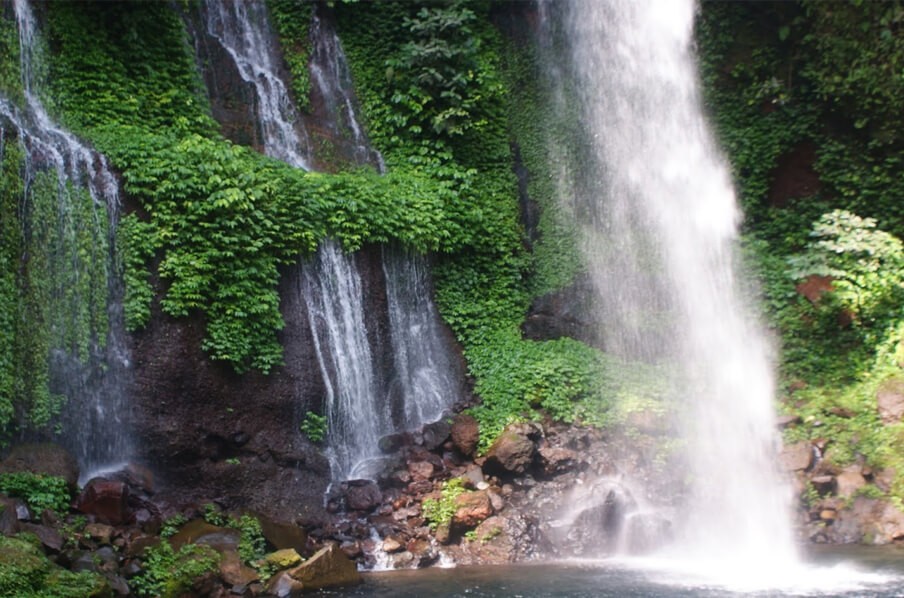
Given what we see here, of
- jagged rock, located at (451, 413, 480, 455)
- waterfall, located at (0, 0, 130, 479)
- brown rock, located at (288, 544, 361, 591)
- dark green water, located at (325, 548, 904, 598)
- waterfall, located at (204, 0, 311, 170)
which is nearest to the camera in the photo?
dark green water, located at (325, 548, 904, 598)

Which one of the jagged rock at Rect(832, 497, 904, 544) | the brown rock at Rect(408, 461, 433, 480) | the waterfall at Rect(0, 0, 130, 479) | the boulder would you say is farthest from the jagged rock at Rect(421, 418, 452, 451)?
the jagged rock at Rect(832, 497, 904, 544)

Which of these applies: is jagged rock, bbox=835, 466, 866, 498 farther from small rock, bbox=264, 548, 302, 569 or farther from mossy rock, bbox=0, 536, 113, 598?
mossy rock, bbox=0, 536, 113, 598

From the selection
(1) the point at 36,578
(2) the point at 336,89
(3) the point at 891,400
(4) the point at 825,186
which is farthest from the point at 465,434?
(4) the point at 825,186

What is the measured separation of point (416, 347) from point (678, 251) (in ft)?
17.9

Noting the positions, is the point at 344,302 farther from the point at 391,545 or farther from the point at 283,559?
the point at 283,559

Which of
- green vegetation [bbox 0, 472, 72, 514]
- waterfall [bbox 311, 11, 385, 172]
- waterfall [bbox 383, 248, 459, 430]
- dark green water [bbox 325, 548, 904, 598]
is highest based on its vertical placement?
waterfall [bbox 311, 11, 385, 172]

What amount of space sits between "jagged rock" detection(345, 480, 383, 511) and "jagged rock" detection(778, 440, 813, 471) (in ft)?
19.6

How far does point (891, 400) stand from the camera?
1159cm

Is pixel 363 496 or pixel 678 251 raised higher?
pixel 678 251

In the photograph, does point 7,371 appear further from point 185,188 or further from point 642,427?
point 642,427

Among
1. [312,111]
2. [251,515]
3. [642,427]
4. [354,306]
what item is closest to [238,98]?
[312,111]

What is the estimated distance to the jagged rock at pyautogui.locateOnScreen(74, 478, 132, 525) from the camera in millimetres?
8820

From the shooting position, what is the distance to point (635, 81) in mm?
→ 16281

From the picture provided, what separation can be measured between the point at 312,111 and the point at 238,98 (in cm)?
151
